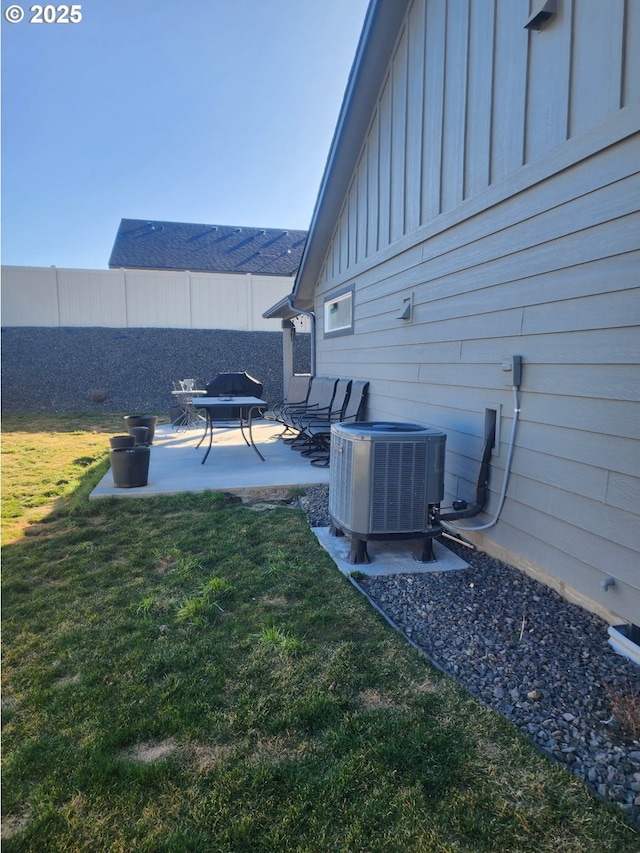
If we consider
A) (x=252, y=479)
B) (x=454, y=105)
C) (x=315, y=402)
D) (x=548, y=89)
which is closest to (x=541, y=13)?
(x=548, y=89)

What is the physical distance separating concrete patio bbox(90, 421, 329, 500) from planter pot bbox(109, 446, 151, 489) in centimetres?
9

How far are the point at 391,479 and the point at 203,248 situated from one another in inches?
826

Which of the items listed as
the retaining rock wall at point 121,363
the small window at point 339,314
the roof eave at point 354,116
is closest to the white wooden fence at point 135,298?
the retaining rock wall at point 121,363

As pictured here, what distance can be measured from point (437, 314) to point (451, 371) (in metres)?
0.57

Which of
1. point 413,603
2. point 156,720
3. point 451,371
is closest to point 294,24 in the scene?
point 451,371

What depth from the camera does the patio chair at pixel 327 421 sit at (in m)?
6.23

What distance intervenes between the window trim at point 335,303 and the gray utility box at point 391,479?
3.64 metres

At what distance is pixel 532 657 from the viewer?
225 centimetres

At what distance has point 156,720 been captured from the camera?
6.11ft

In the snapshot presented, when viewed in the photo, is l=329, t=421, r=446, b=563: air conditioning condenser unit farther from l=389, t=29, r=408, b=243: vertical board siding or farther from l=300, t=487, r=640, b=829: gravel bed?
l=389, t=29, r=408, b=243: vertical board siding

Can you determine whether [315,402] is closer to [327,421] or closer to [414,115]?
[327,421]

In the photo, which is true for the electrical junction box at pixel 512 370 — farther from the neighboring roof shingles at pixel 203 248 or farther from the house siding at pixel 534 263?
the neighboring roof shingles at pixel 203 248

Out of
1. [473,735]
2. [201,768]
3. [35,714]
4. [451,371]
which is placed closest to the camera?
[201,768]

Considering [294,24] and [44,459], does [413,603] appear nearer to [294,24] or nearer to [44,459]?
[44,459]
